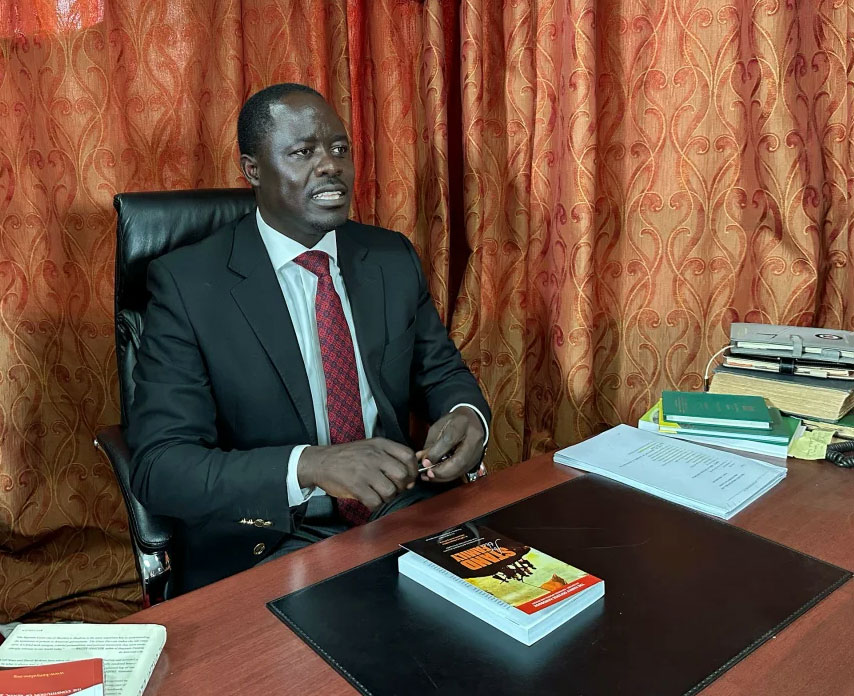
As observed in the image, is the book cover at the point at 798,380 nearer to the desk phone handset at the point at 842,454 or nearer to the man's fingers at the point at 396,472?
the desk phone handset at the point at 842,454

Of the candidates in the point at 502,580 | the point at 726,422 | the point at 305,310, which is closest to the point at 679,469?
the point at 726,422

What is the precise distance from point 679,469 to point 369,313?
0.69m

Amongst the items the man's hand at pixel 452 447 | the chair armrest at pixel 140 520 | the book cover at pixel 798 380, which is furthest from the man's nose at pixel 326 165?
the book cover at pixel 798 380

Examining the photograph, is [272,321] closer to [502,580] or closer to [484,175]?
[502,580]

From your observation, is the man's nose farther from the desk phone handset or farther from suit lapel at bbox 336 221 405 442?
the desk phone handset

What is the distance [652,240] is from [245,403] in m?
1.24

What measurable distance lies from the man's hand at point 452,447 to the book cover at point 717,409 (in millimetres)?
→ 377

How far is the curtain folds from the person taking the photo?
1.87 m

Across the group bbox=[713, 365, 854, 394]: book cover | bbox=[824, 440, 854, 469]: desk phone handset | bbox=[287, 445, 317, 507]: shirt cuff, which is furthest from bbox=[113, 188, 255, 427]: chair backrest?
bbox=[824, 440, 854, 469]: desk phone handset

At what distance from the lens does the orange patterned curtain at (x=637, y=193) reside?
6.13 ft

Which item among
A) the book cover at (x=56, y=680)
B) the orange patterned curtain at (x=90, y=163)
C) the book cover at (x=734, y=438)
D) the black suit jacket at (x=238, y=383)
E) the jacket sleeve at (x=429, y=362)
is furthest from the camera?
the orange patterned curtain at (x=90, y=163)

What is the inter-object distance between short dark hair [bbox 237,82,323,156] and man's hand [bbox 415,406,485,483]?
2.22 ft

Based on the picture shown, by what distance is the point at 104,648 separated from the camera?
811mm

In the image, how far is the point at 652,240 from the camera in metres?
2.10
